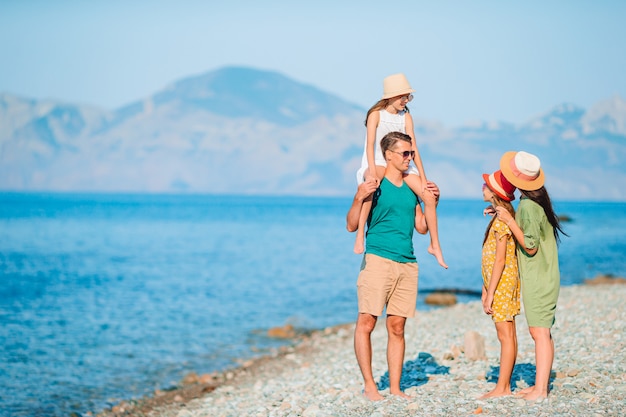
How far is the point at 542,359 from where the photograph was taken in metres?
7.14

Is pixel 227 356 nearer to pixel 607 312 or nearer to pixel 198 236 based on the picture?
pixel 607 312

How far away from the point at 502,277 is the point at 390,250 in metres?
1.10

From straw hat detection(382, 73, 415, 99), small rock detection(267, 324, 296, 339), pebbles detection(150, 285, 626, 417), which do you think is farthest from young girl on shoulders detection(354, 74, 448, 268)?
small rock detection(267, 324, 296, 339)

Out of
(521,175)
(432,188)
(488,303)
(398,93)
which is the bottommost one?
(488,303)

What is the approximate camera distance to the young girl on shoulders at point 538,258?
7.09 meters

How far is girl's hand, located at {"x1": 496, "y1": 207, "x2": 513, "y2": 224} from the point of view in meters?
7.06

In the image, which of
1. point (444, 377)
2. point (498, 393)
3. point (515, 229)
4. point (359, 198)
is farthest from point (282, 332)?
point (515, 229)

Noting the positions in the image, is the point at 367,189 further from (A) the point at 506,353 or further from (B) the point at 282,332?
(B) the point at 282,332

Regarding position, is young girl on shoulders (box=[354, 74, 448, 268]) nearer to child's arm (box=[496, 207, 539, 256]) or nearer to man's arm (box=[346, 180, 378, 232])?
man's arm (box=[346, 180, 378, 232])

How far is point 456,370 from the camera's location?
9664 mm

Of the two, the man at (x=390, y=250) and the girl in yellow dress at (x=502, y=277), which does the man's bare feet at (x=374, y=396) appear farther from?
the girl in yellow dress at (x=502, y=277)

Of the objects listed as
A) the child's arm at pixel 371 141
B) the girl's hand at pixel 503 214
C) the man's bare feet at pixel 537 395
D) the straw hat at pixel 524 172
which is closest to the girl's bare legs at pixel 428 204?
the child's arm at pixel 371 141

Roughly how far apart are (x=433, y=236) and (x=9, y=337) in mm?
14710

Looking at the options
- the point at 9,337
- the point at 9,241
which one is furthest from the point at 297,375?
the point at 9,241
